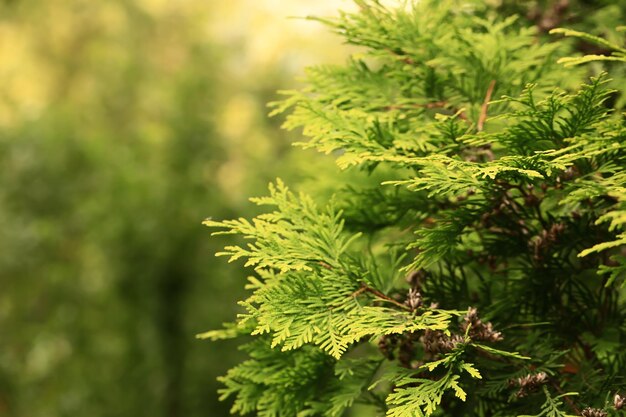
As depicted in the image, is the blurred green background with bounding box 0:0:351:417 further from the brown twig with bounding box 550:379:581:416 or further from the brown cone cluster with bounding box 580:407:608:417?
the brown cone cluster with bounding box 580:407:608:417

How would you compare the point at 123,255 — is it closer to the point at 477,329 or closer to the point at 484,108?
the point at 484,108

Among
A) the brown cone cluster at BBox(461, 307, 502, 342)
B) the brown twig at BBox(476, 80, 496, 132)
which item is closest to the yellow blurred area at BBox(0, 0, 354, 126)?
the brown twig at BBox(476, 80, 496, 132)

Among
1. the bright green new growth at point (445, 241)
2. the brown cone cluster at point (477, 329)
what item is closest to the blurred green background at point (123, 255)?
the bright green new growth at point (445, 241)

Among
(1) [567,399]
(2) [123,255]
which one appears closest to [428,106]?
(1) [567,399]

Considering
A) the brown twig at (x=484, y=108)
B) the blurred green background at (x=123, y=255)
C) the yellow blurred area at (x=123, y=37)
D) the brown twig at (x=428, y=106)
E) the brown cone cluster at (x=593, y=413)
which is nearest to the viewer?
the brown cone cluster at (x=593, y=413)

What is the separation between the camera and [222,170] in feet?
33.0

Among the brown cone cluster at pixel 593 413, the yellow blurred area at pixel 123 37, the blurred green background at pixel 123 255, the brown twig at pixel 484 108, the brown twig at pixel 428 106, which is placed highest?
the yellow blurred area at pixel 123 37

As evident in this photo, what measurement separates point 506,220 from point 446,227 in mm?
345

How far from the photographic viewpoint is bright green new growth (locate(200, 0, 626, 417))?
1.65 m

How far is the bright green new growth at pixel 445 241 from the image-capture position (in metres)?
1.65

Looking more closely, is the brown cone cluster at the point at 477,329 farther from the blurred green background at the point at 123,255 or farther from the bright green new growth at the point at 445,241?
the blurred green background at the point at 123,255

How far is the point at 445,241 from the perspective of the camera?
5.85 feet

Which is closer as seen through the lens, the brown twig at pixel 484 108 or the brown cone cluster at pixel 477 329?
the brown cone cluster at pixel 477 329

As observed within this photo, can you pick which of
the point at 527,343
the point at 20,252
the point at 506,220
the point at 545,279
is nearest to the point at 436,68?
the point at 506,220
